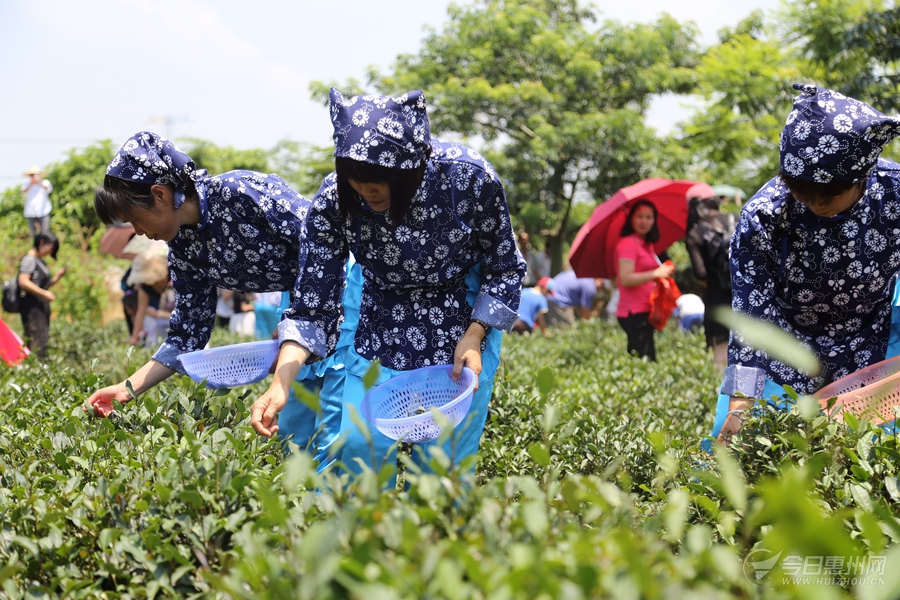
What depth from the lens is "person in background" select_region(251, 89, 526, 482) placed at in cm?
246

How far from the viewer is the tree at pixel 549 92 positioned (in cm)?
1819

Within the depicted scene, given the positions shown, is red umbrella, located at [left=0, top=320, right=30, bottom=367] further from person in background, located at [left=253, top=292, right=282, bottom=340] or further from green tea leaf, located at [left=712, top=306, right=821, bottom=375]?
green tea leaf, located at [left=712, top=306, right=821, bottom=375]

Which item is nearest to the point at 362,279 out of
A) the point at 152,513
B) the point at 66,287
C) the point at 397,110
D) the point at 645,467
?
the point at 397,110

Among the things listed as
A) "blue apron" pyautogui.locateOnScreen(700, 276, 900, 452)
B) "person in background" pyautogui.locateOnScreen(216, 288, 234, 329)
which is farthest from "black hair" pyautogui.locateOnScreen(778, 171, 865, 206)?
"person in background" pyautogui.locateOnScreen(216, 288, 234, 329)

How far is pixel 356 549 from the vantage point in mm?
1259

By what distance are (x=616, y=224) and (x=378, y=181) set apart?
5.44m

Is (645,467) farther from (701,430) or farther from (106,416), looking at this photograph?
(106,416)

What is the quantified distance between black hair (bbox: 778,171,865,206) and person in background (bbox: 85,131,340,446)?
1.44m

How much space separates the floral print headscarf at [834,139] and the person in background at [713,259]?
4.01m

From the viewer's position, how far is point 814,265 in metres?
2.82

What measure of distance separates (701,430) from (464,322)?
174 centimetres

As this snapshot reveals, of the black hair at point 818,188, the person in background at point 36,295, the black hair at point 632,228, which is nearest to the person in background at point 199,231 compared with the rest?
the black hair at point 818,188

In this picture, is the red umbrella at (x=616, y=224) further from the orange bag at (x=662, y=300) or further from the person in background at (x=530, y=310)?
the person in background at (x=530, y=310)

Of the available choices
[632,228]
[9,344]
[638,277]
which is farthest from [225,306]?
[638,277]
